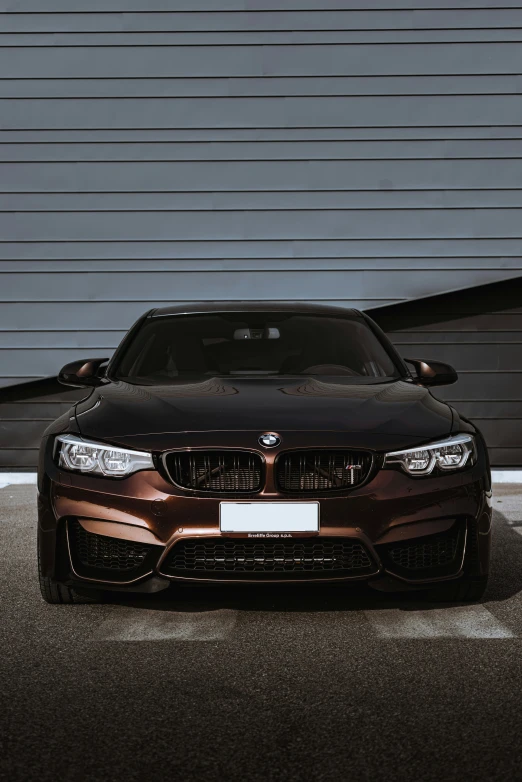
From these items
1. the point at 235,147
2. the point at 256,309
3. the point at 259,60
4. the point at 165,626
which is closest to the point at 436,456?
the point at 165,626

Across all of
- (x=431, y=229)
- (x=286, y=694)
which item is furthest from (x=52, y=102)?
(x=286, y=694)

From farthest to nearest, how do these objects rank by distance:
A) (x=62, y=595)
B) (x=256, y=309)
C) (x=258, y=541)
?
1. (x=256, y=309)
2. (x=62, y=595)
3. (x=258, y=541)

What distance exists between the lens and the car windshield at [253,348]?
5262mm

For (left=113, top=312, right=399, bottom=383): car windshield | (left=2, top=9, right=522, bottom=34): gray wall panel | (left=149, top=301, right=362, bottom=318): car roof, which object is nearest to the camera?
(left=113, top=312, right=399, bottom=383): car windshield

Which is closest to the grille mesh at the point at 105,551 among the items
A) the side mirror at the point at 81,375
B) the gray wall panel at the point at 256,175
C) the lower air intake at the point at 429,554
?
the lower air intake at the point at 429,554

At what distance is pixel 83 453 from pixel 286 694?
1.34 meters

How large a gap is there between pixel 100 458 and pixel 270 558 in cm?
77

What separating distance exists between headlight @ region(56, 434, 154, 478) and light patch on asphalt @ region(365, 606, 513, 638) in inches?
45.0

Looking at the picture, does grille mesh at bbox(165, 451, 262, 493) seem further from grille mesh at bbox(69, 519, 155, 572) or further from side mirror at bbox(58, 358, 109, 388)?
side mirror at bbox(58, 358, 109, 388)

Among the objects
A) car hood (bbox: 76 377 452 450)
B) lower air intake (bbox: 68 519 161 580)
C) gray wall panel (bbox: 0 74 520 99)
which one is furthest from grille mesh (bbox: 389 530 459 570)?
gray wall panel (bbox: 0 74 520 99)

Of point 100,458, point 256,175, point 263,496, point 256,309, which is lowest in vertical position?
point 263,496

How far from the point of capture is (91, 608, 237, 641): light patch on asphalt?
12.7ft

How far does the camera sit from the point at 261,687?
10.6ft

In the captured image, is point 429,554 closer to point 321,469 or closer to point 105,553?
point 321,469
